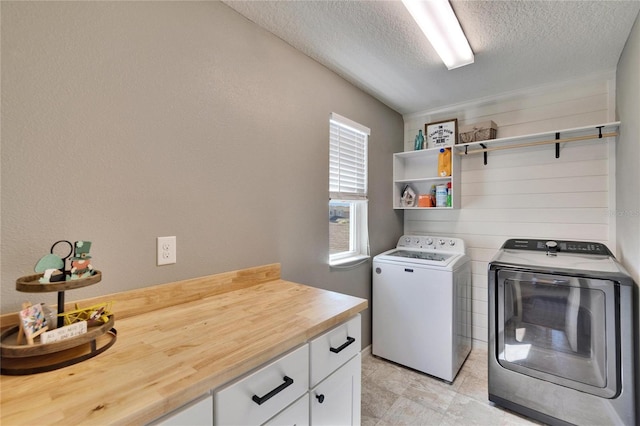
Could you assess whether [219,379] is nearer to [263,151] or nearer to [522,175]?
[263,151]

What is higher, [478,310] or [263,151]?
[263,151]

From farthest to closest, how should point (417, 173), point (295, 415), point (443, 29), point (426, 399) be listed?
1. point (417, 173)
2. point (426, 399)
3. point (443, 29)
4. point (295, 415)

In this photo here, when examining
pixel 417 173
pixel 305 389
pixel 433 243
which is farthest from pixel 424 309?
pixel 305 389

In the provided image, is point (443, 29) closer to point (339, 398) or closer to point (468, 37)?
point (468, 37)

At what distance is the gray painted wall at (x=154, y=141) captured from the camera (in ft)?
3.09

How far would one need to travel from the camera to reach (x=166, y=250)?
1.27 m

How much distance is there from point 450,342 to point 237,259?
5.75 feet

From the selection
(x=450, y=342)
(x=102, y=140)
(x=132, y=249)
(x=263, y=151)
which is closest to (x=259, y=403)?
(x=132, y=249)

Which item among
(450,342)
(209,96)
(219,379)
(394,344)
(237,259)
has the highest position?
(209,96)

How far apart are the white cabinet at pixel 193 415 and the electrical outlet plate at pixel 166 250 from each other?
0.70 metres

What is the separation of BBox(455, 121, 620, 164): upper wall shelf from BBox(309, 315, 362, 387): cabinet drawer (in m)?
2.09

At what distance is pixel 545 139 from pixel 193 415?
305 centimetres

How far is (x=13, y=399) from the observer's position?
638 millimetres

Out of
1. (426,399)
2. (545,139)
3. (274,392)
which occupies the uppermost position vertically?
(545,139)
